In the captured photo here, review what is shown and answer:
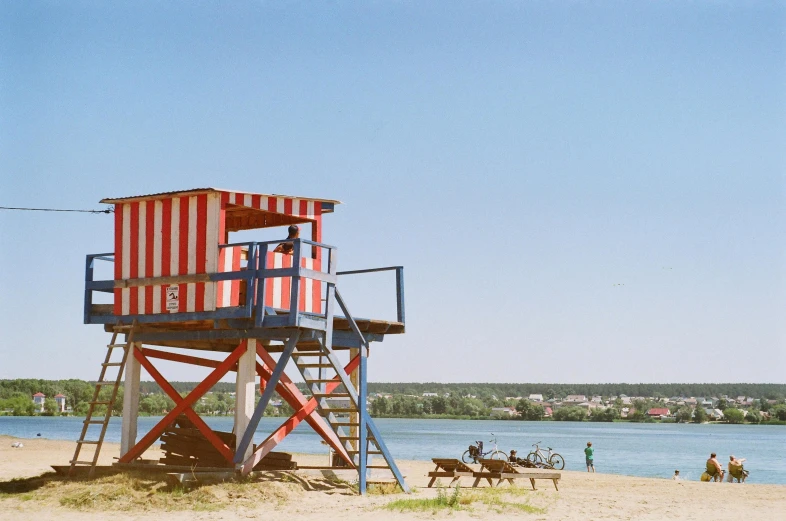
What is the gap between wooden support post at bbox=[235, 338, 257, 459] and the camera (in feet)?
59.1

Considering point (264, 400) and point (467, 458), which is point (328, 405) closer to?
point (264, 400)

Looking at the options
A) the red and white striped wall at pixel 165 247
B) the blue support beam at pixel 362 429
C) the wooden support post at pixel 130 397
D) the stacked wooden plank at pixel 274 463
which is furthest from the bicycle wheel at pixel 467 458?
the red and white striped wall at pixel 165 247

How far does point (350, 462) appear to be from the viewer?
66.5 feet

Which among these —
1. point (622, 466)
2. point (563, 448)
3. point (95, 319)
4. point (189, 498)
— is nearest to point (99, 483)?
point (189, 498)

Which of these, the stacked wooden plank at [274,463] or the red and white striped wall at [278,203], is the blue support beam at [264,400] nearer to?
the stacked wooden plank at [274,463]

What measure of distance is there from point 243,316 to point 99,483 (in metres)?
3.83

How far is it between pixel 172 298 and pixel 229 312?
1.37 meters

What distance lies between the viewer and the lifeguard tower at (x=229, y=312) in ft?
58.5

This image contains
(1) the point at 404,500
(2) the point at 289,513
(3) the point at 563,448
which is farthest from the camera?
(3) the point at 563,448

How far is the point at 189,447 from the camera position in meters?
19.9

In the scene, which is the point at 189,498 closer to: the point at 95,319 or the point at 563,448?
the point at 95,319

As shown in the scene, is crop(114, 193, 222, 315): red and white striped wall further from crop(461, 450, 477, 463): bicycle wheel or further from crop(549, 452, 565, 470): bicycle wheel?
crop(461, 450, 477, 463): bicycle wheel

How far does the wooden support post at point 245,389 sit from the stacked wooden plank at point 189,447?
126cm

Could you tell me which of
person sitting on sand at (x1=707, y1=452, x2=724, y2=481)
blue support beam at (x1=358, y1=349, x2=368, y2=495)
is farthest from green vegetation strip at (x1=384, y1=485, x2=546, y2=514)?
person sitting on sand at (x1=707, y1=452, x2=724, y2=481)
